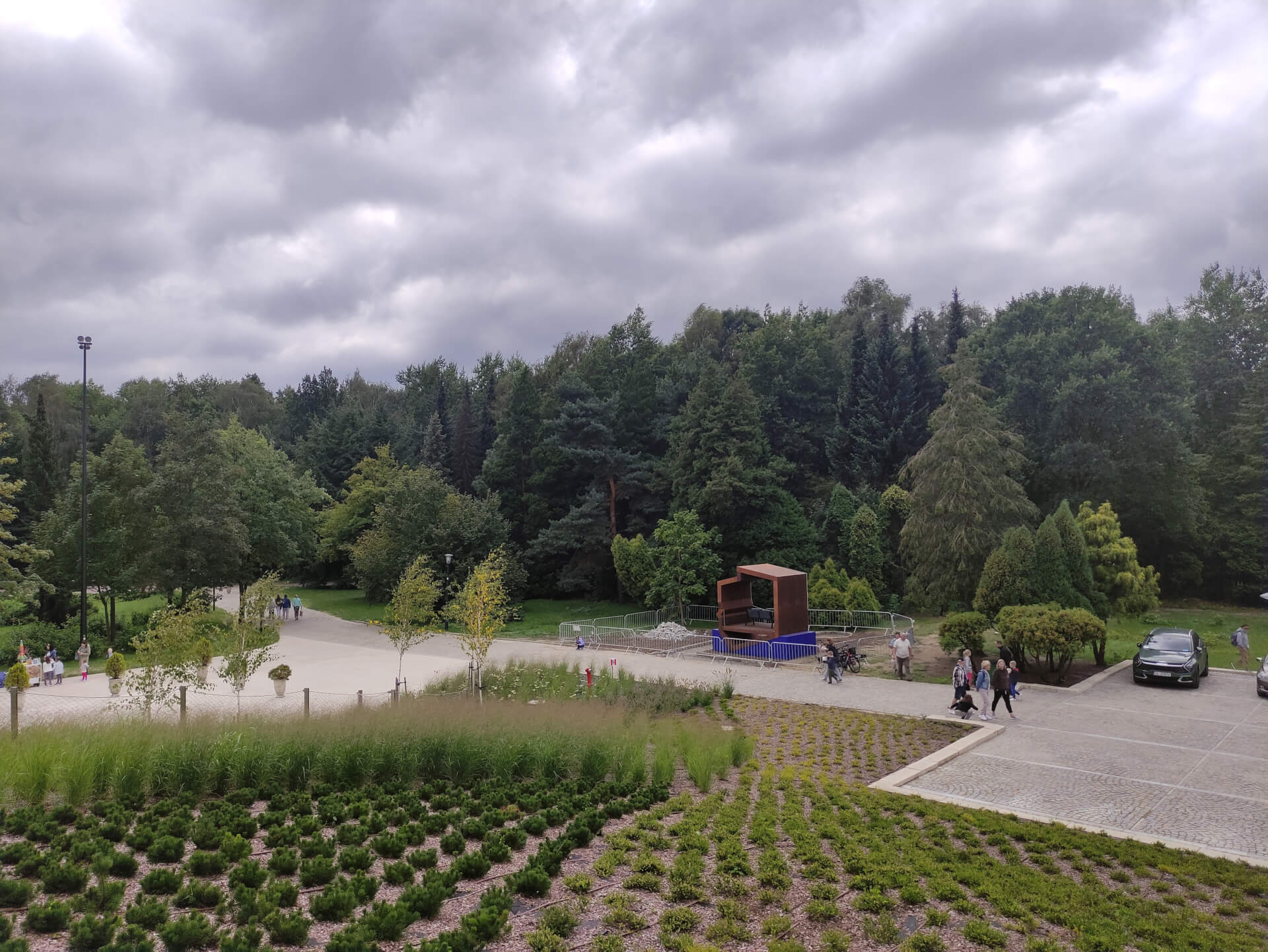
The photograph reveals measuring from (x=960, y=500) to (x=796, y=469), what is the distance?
16103 mm

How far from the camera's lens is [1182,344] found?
46969mm

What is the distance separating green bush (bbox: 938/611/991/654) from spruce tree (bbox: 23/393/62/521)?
159 ft

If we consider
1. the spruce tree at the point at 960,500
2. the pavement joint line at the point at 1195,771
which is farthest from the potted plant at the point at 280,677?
the spruce tree at the point at 960,500

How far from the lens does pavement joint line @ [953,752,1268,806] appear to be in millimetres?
11781

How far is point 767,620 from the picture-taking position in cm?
3019

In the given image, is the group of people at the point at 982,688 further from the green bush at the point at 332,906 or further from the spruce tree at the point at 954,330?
the spruce tree at the point at 954,330

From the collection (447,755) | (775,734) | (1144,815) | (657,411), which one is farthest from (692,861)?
(657,411)

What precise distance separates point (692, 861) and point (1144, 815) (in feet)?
24.0

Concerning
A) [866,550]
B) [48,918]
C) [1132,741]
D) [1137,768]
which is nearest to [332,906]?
[48,918]

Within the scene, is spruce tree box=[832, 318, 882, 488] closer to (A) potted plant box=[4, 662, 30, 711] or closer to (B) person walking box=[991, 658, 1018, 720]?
(B) person walking box=[991, 658, 1018, 720]

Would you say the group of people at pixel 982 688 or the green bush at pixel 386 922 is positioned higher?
the green bush at pixel 386 922

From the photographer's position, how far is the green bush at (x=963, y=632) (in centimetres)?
2225

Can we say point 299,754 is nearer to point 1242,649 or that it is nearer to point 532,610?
point 1242,649

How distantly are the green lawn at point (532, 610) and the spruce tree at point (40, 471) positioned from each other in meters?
15.9
